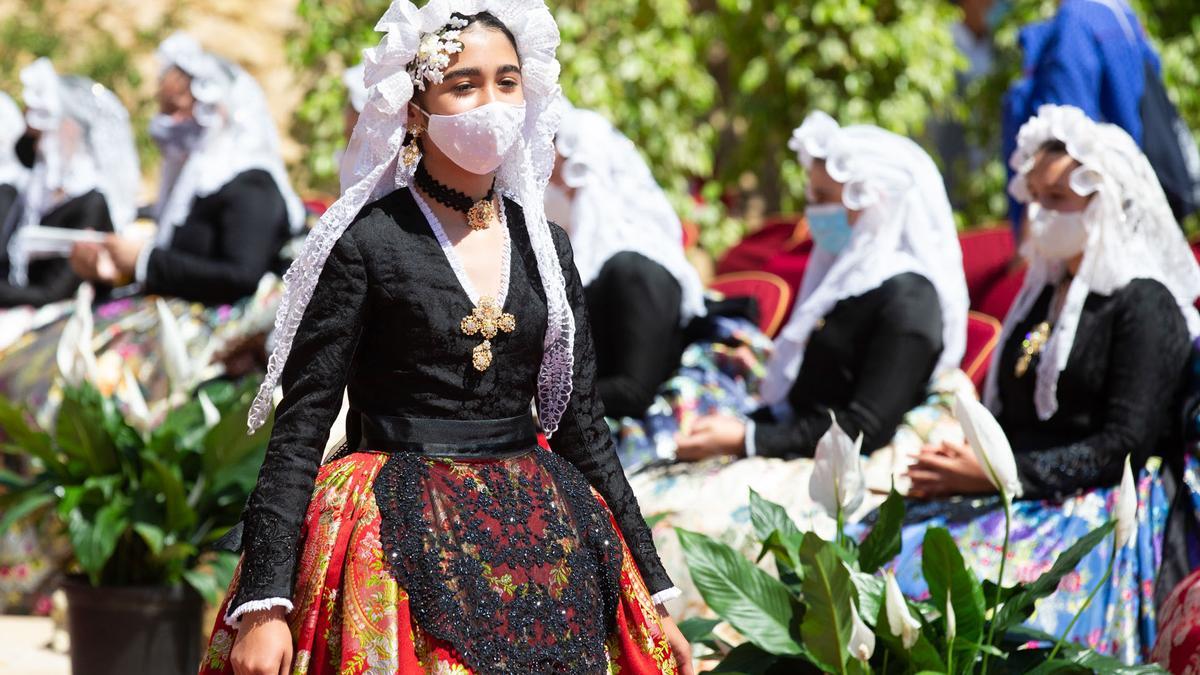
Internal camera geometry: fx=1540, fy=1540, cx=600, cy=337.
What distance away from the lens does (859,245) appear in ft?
13.8

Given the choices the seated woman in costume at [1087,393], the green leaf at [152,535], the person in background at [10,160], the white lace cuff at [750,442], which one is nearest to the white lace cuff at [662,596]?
the seated woman in costume at [1087,393]

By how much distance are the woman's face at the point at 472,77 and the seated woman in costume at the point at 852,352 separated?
5.75ft

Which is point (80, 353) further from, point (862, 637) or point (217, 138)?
point (862, 637)

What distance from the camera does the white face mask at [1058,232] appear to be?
364cm

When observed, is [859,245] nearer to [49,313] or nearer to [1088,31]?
[1088,31]

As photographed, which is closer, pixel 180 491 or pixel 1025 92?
pixel 180 491

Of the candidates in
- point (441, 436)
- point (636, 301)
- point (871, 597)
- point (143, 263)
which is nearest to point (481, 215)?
point (441, 436)

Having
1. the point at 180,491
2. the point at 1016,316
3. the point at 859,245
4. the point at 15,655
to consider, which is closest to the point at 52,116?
the point at 15,655

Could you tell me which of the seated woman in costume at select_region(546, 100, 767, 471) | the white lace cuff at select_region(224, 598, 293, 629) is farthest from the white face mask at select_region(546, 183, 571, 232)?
the white lace cuff at select_region(224, 598, 293, 629)

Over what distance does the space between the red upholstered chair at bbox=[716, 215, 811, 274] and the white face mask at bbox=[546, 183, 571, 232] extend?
222cm

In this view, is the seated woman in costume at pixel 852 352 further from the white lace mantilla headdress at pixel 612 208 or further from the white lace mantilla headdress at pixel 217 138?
A: the white lace mantilla headdress at pixel 217 138

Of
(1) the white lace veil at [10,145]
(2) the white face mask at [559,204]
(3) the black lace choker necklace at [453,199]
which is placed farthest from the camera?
(1) the white lace veil at [10,145]

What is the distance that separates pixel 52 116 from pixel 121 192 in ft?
1.41

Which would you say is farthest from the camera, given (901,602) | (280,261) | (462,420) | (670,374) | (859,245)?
(280,261)
